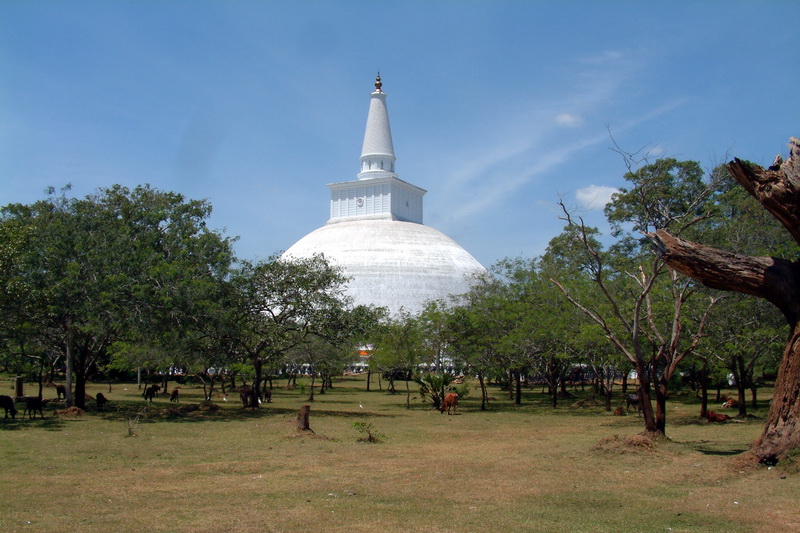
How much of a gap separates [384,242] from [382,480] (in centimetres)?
5650

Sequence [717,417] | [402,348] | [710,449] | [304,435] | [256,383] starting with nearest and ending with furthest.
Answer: [710,449] → [304,435] → [717,417] → [256,383] → [402,348]

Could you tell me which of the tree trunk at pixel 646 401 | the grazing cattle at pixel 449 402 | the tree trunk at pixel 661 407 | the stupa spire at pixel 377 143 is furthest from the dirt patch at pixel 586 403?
the stupa spire at pixel 377 143

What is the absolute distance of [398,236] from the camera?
228 ft

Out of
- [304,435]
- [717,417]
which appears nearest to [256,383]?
[304,435]

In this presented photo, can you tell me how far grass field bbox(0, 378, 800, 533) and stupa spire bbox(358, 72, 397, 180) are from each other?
175ft

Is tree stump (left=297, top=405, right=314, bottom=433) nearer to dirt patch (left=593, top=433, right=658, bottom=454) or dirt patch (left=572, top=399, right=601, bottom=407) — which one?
dirt patch (left=593, top=433, right=658, bottom=454)

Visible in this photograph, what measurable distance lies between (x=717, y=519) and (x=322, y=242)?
61958 mm

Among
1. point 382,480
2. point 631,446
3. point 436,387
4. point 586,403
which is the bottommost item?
point 586,403

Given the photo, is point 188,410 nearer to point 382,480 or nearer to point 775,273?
point 382,480

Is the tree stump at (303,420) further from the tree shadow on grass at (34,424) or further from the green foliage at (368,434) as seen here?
the tree shadow on grass at (34,424)

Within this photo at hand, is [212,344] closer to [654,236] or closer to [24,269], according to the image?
[24,269]

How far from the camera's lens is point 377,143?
7200 centimetres

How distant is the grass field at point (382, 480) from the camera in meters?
8.71

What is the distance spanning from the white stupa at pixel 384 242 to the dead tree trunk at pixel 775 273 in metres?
48.9
